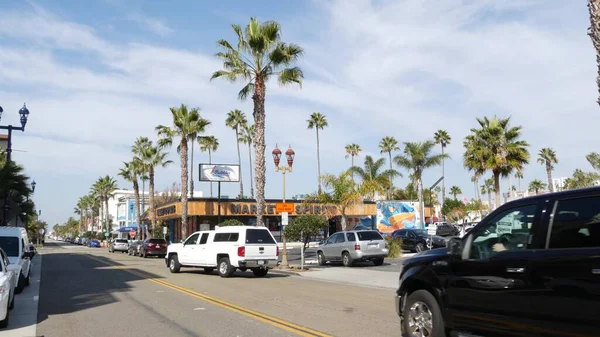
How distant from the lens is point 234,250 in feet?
66.1

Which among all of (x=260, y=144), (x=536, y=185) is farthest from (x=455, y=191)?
(x=260, y=144)

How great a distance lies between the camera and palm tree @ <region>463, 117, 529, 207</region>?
34.5 meters

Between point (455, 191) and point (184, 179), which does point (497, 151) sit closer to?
point (184, 179)

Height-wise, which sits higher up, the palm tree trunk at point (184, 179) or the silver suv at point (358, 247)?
the palm tree trunk at point (184, 179)

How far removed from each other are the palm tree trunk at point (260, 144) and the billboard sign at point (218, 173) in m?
25.8

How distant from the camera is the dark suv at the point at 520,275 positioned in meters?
5.01

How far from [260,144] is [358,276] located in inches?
363

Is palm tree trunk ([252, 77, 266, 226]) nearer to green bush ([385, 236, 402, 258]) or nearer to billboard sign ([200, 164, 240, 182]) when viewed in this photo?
green bush ([385, 236, 402, 258])

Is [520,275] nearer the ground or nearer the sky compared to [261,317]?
nearer the sky

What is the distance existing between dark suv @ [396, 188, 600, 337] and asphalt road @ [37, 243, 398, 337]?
2.27 m

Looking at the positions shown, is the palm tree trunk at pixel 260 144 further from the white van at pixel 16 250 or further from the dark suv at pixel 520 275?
the dark suv at pixel 520 275

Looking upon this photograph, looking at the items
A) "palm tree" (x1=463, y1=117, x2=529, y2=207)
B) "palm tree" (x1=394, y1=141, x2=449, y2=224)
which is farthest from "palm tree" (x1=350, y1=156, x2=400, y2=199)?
"palm tree" (x1=463, y1=117, x2=529, y2=207)

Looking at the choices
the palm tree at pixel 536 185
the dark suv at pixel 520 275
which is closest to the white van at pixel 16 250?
the dark suv at pixel 520 275

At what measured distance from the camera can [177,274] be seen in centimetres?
2227
